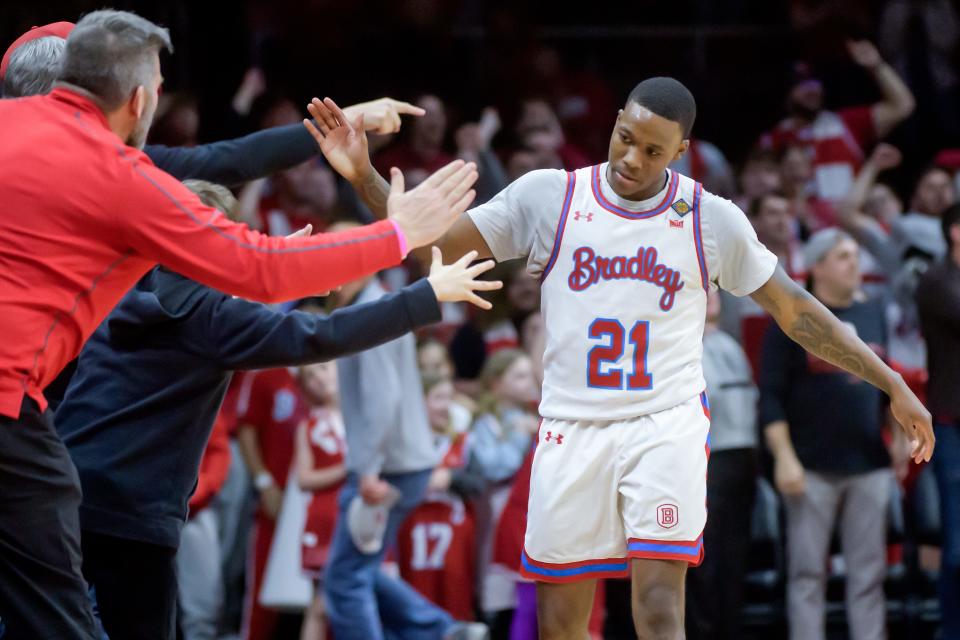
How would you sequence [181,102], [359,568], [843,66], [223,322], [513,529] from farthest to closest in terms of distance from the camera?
[843,66] < [181,102] < [513,529] < [359,568] < [223,322]

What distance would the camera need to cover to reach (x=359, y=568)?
689cm

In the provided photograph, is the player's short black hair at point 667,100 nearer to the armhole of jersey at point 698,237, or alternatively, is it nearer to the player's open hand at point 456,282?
the armhole of jersey at point 698,237

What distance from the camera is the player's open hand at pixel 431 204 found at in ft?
13.3

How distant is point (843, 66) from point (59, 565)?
341 inches

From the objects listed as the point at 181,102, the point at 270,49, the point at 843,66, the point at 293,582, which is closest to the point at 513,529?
the point at 293,582

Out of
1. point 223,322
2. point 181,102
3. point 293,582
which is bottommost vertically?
point 293,582

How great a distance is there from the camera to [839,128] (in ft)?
34.7

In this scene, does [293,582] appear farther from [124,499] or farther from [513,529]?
[124,499]

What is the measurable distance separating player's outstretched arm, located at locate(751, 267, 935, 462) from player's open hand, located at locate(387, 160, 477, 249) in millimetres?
1300

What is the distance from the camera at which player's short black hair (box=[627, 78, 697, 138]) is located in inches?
186

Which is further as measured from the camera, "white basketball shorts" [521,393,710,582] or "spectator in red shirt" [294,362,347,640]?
"spectator in red shirt" [294,362,347,640]

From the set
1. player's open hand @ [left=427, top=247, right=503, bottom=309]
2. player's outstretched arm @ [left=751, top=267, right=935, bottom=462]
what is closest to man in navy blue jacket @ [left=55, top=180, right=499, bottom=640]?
player's open hand @ [left=427, top=247, right=503, bottom=309]

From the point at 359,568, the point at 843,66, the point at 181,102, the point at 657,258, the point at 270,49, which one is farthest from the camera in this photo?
the point at 843,66

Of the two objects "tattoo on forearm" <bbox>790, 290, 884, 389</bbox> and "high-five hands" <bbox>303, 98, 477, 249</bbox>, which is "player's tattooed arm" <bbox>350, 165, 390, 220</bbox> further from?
"tattoo on forearm" <bbox>790, 290, 884, 389</bbox>
